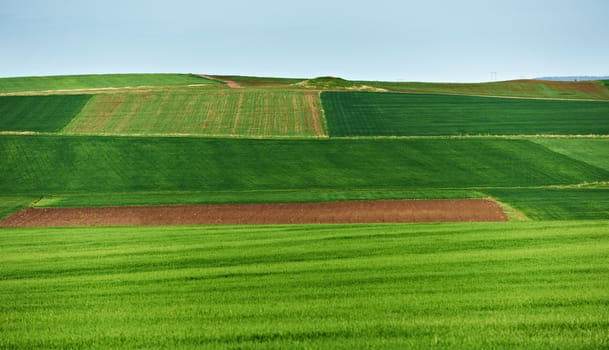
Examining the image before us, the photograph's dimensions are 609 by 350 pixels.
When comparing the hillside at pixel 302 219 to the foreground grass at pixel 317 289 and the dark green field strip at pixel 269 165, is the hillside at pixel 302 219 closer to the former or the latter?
the foreground grass at pixel 317 289

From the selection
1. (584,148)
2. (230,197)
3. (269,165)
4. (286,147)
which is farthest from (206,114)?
(584,148)

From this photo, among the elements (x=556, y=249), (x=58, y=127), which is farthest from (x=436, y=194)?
(x=58, y=127)

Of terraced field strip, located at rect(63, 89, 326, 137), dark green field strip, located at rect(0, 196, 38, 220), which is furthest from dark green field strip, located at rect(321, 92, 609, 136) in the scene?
dark green field strip, located at rect(0, 196, 38, 220)

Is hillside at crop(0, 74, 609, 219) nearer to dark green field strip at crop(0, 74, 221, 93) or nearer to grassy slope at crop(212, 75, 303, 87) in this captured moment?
dark green field strip at crop(0, 74, 221, 93)

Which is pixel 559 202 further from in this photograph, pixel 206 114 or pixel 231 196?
pixel 206 114

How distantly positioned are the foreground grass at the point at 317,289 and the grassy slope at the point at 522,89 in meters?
66.6

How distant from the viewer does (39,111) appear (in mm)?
63812

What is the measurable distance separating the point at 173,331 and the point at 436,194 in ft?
83.8

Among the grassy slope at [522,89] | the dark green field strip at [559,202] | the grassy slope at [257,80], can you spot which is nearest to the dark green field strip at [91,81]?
the grassy slope at [257,80]

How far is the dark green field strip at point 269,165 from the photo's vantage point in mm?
38188

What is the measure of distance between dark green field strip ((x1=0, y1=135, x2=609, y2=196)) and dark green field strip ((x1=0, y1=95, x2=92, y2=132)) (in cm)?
549

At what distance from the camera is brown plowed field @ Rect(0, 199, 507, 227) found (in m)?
28.7

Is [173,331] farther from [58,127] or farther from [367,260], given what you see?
[58,127]

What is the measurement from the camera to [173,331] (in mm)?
11133
